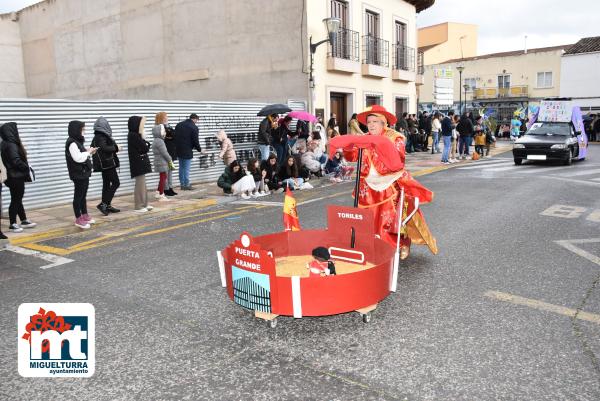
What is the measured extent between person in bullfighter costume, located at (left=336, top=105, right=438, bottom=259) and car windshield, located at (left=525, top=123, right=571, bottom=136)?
13586mm

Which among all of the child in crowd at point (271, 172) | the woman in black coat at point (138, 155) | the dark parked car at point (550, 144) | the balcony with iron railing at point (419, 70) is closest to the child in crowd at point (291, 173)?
the child in crowd at point (271, 172)

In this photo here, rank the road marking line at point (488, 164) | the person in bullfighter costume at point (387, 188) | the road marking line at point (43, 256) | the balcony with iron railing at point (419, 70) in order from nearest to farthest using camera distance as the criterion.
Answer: the person in bullfighter costume at point (387, 188)
the road marking line at point (43, 256)
the road marking line at point (488, 164)
the balcony with iron railing at point (419, 70)

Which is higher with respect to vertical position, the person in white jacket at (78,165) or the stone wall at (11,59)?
the stone wall at (11,59)

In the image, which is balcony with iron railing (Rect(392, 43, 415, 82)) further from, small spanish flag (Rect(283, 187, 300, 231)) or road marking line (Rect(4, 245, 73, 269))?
small spanish flag (Rect(283, 187, 300, 231))

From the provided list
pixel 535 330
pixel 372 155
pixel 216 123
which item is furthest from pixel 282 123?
pixel 535 330

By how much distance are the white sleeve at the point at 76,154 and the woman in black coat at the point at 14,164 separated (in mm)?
742

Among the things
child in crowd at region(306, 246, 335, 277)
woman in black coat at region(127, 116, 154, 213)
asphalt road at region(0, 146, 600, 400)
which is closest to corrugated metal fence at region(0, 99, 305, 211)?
woman in black coat at region(127, 116, 154, 213)

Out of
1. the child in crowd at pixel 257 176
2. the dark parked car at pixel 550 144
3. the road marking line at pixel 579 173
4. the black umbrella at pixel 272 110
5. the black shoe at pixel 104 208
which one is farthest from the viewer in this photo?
the dark parked car at pixel 550 144

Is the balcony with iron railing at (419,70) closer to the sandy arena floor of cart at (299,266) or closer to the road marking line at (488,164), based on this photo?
the road marking line at (488,164)

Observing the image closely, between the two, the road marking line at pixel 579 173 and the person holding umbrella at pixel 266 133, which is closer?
the person holding umbrella at pixel 266 133

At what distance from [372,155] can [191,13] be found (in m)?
16.7

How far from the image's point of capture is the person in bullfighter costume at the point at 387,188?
5.47m

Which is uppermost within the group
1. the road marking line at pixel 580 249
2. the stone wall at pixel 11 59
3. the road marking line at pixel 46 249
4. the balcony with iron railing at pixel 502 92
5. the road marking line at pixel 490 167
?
the stone wall at pixel 11 59

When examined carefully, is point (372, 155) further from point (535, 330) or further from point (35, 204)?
point (35, 204)
